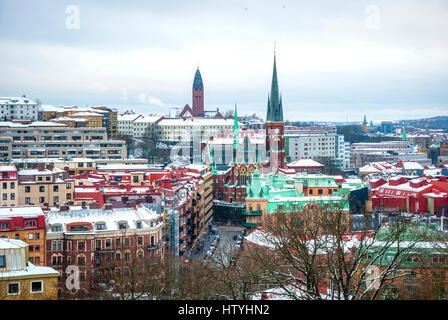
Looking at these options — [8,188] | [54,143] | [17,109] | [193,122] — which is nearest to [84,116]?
[17,109]

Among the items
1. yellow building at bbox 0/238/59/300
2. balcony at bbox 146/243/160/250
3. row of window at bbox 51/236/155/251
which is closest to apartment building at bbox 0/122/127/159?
balcony at bbox 146/243/160/250

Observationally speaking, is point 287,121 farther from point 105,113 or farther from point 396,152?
point 105,113

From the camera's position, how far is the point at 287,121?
71.8m

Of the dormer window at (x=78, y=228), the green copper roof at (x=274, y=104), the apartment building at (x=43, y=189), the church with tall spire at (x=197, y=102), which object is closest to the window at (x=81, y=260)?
the dormer window at (x=78, y=228)

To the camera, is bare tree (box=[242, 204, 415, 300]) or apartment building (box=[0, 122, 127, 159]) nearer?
bare tree (box=[242, 204, 415, 300])

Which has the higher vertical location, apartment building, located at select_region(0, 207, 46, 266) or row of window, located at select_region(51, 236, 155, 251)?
apartment building, located at select_region(0, 207, 46, 266)

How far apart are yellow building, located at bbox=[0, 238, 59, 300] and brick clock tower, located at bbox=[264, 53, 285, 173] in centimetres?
2444

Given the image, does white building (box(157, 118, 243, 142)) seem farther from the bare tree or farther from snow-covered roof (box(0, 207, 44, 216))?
the bare tree

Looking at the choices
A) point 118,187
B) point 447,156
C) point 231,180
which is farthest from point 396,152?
point 118,187

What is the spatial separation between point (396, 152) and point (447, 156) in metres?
5.44

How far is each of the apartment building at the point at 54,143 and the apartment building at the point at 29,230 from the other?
18519 millimetres

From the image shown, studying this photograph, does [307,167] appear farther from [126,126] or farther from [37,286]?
[37,286]

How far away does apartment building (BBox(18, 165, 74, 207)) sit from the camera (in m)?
19.0

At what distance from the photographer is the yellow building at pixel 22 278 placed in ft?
28.5
